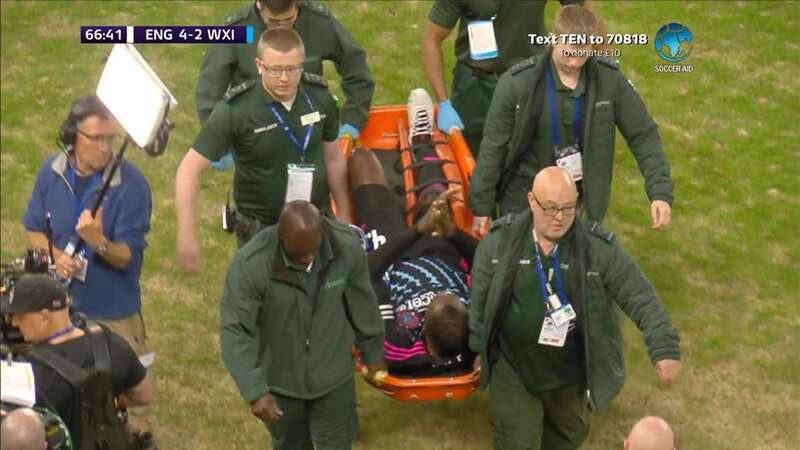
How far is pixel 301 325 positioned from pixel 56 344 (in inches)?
43.1

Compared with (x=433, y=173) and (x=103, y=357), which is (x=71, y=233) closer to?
(x=103, y=357)

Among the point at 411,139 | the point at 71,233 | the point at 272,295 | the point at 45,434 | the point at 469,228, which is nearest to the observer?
the point at 45,434

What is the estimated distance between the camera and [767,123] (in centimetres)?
959

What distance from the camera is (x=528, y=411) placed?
6.01 meters

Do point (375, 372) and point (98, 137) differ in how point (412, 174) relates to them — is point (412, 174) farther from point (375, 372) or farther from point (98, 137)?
point (98, 137)

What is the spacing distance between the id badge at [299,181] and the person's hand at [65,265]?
3.85 feet

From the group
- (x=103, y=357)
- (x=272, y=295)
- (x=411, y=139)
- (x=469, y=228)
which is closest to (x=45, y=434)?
(x=103, y=357)

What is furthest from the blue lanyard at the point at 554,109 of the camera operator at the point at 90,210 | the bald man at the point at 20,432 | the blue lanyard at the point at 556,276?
the bald man at the point at 20,432

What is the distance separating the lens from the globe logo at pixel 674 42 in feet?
33.9

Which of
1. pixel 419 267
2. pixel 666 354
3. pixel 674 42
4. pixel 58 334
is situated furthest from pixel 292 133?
pixel 674 42

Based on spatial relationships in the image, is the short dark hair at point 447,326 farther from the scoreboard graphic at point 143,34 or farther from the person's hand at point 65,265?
the scoreboard graphic at point 143,34

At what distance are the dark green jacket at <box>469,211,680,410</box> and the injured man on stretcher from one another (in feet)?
0.94

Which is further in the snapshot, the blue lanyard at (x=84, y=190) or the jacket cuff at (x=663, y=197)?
A: the jacket cuff at (x=663, y=197)

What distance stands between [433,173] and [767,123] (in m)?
3.09
